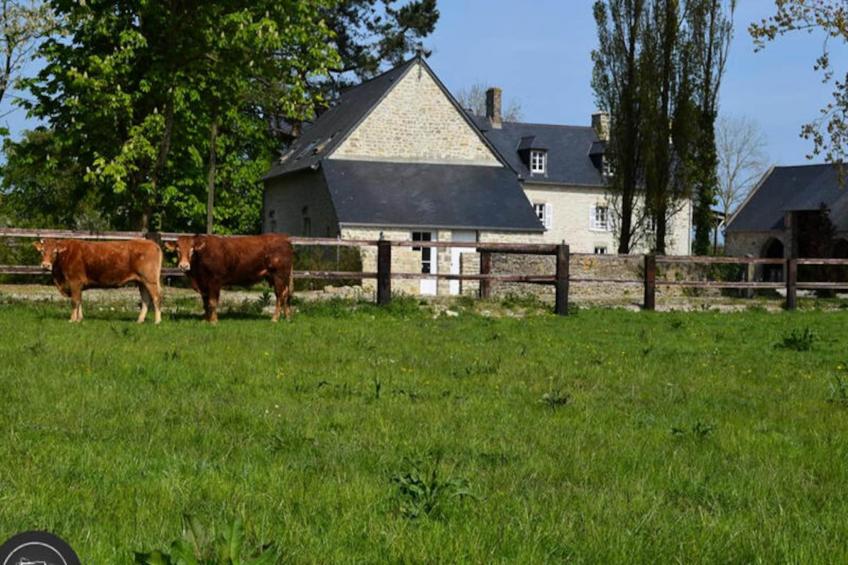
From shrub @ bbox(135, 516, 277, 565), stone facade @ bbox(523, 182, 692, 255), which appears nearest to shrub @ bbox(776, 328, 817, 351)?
shrub @ bbox(135, 516, 277, 565)

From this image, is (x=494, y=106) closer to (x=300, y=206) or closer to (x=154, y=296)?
(x=300, y=206)

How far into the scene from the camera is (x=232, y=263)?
56.7 feet

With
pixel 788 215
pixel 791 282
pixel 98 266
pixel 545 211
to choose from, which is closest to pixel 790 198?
pixel 788 215

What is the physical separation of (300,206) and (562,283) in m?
23.8

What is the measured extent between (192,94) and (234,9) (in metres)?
2.63

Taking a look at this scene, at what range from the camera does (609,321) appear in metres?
19.5

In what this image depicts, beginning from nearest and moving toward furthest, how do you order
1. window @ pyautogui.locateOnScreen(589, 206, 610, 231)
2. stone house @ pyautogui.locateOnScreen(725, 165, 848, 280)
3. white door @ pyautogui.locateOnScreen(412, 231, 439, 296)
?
white door @ pyautogui.locateOnScreen(412, 231, 439, 296), stone house @ pyautogui.locateOnScreen(725, 165, 848, 280), window @ pyautogui.locateOnScreen(589, 206, 610, 231)

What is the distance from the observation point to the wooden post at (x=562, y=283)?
21531 millimetres

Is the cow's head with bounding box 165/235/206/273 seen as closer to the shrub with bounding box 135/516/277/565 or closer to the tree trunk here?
the shrub with bounding box 135/516/277/565

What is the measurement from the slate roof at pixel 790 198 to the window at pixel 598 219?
330 inches

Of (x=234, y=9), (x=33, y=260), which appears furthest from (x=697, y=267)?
(x=33, y=260)

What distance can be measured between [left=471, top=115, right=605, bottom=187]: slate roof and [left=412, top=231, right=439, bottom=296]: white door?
1797 cm

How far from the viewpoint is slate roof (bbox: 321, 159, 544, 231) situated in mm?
38688

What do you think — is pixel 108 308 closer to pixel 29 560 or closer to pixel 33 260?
pixel 33 260
